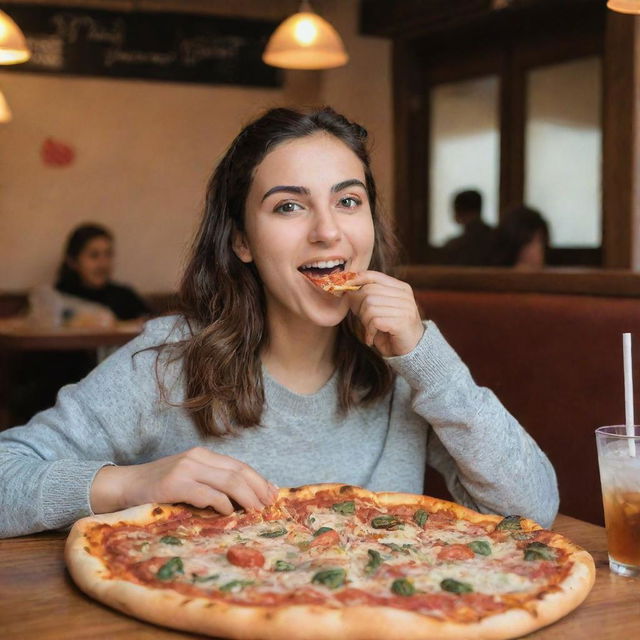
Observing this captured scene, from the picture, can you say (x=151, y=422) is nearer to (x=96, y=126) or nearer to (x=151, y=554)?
(x=151, y=554)

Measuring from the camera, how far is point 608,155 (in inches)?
208

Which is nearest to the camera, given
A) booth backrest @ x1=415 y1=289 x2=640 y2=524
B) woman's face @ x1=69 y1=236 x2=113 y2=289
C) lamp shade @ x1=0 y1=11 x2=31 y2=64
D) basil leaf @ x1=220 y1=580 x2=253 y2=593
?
basil leaf @ x1=220 y1=580 x2=253 y2=593

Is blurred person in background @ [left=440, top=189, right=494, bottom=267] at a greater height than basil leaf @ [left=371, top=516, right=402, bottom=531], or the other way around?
blurred person in background @ [left=440, top=189, right=494, bottom=267]

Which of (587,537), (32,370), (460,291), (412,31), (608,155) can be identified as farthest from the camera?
(412,31)

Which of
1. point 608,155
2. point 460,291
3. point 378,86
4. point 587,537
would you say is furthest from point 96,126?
point 587,537

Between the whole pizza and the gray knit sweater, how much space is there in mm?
148

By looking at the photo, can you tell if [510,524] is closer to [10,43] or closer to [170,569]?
[170,569]

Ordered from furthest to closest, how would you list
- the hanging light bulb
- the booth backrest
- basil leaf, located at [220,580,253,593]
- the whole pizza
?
1. the hanging light bulb
2. the booth backrest
3. basil leaf, located at [220,580,253,593]
4. the whole pizza

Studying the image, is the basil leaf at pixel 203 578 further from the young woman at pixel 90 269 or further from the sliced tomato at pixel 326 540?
the young woman at pixel 90 269

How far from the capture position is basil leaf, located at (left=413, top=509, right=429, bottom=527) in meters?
1.65

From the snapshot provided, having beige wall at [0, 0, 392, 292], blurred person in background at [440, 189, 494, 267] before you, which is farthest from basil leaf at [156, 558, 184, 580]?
beige wall at [0, 0, 392, 292]

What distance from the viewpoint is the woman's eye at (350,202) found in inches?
78.3

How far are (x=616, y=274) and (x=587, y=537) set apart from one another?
919 mm

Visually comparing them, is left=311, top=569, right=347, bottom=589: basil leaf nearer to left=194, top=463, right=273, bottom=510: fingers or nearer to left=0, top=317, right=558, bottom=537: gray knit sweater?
left=194, top=463, right=273, bottom=510: fingers
